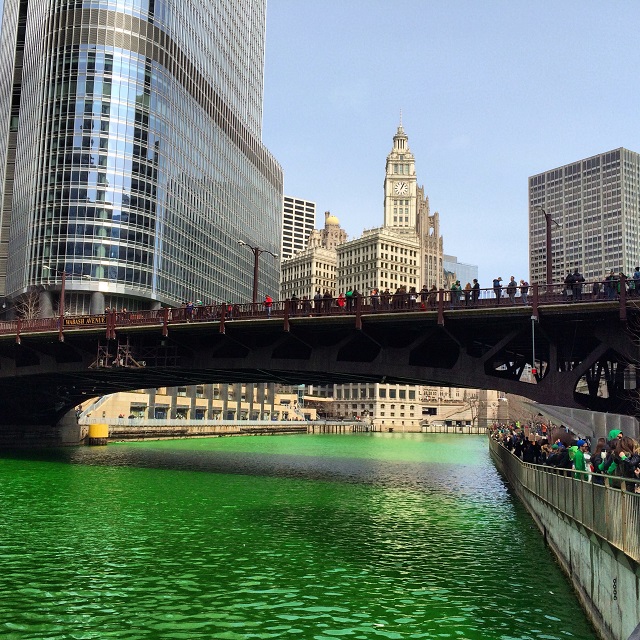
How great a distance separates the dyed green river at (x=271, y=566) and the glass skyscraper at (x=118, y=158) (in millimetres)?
74995

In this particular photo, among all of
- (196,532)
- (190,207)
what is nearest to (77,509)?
(196,532)

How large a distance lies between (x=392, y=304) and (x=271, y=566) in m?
23.9

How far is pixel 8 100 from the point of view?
153375mm

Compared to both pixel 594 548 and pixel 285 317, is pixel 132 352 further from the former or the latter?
pixel 594 548

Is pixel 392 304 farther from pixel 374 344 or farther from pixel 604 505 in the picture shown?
pixel 604 505

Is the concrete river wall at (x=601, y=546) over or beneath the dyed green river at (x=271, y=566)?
over

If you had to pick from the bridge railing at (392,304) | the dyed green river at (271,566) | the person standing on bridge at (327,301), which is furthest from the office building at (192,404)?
the dyed green river at (271,566)

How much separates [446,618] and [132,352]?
42777 millimetres

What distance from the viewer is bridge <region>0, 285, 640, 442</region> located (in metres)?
39.2

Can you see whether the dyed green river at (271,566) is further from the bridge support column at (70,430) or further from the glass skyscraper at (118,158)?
the glass skyscraper at (118,158)

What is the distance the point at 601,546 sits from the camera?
14859 millimetres

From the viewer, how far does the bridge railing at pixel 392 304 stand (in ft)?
126

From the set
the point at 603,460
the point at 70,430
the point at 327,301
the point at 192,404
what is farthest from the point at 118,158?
the point at 603,460

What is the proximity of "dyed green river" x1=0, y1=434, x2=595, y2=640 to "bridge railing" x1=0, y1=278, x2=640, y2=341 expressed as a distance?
1066 cm
